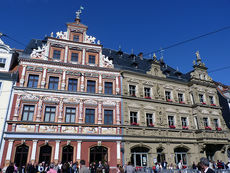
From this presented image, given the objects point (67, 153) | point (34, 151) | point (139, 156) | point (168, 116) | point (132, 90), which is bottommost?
point (139, 156)

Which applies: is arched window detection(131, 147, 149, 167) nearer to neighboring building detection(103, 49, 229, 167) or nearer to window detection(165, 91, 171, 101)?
A: neighboring building detection(103, 49, 229, 167)

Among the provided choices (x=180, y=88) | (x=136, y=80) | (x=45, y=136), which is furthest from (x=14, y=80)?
(x=180, y=88)

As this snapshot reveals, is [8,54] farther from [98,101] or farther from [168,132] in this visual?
[168,132]

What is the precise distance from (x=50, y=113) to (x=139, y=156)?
35.4ft

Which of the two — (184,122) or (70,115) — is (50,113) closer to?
(70,115)

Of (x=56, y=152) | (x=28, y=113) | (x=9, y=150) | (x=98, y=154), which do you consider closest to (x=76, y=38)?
(x=28, y=113)

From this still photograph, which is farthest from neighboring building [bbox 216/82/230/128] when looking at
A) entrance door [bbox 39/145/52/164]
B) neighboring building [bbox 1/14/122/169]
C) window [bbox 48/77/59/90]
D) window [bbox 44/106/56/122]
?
entrance door [bbox 39/145/52/164]

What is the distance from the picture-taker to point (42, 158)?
1666cm

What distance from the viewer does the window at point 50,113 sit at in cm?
1795

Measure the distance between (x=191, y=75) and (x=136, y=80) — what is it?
9.50 meters

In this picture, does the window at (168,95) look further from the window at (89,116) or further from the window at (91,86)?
the window at (89,116)

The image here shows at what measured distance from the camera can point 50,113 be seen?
18219 mm

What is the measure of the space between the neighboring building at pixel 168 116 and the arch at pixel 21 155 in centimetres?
959

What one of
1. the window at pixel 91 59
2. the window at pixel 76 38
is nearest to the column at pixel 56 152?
the window at pixel 91 59
